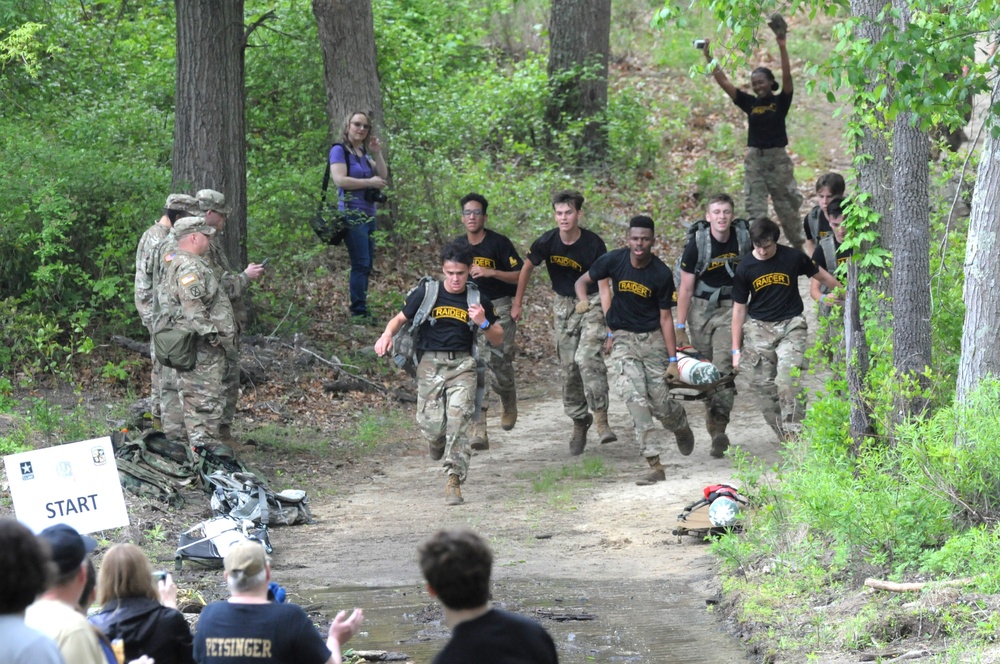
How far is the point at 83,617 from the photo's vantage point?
401 centimetres

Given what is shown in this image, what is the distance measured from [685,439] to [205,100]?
613 cm

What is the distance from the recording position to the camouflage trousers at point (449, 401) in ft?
33.8

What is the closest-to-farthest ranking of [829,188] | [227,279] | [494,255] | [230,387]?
[829,188], [227,279], [230,387], [494,255]

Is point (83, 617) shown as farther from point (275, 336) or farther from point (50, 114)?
point (50, 114)

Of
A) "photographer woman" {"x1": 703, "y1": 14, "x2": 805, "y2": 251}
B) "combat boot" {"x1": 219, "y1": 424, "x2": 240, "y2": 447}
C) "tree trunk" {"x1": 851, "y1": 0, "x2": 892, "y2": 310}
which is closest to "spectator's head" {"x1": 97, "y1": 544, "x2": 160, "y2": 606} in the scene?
"tree trunk" {"x1": 851, "y1": 0, "x2": 892, "y2": 310}

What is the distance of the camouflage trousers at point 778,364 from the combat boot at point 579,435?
1679 millimetres

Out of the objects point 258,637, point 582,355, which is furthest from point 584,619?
point 582,355

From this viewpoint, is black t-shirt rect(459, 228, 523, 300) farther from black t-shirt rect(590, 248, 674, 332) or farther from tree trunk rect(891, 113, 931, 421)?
tree trunk rect(891, 113, 931, 421)

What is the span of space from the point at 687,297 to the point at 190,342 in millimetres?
4529

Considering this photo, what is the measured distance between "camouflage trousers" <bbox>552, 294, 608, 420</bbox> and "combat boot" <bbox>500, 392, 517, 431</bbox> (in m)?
0.70

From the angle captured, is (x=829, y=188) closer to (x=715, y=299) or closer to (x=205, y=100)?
(x=715, y=299)

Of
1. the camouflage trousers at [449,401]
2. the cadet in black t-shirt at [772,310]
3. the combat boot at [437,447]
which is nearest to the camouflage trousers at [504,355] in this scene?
the combat boot at [437,447]

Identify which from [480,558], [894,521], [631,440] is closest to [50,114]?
[631,440]

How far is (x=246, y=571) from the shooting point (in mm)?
4297
